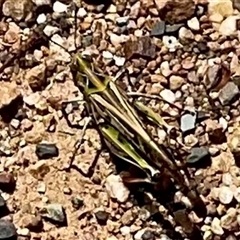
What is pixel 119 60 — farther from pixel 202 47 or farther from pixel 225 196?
pixel 225 196

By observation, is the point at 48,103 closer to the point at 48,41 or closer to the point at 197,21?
the point at 48,41

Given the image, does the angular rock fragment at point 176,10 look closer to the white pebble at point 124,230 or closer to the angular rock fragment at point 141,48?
the angular rock fragment at point 141,48

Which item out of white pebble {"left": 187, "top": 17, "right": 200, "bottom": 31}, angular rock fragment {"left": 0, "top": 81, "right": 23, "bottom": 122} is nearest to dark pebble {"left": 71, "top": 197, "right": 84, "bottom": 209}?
angular rock fragment {"left": 0, "top": 81, "right": 23, "bottom": 122}

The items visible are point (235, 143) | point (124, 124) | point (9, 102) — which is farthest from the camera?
point (9, 102)

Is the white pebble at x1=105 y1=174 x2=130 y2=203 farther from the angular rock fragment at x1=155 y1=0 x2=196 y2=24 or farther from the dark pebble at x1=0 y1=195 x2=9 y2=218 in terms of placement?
the angular rock fragment at x1=155 y1=0 x2=196 y2=24

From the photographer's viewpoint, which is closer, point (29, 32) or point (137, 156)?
point (137, 156)

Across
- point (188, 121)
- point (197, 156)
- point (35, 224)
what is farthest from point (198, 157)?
point (35, 224)

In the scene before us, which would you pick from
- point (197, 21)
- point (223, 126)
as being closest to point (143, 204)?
point (223, 126)

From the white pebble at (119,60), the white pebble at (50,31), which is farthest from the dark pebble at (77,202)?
the white pebble at (50,31)
